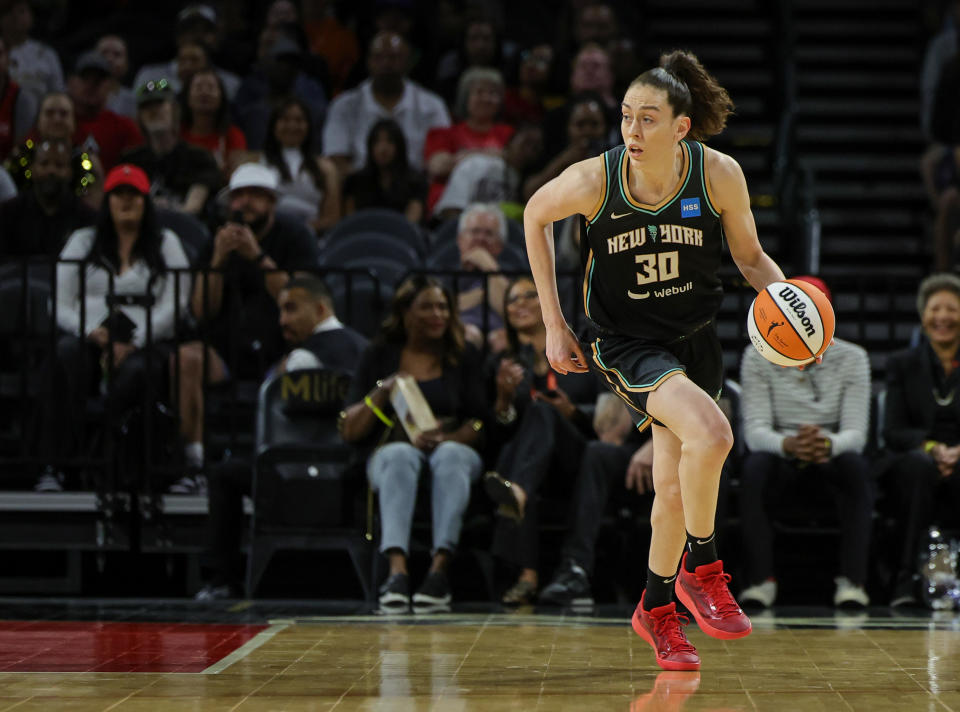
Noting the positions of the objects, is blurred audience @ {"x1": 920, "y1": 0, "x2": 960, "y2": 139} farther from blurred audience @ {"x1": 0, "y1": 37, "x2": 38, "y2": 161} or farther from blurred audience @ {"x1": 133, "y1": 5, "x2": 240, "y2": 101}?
blurred audience @ {"x1": 0, "y1": 37, "x2": 38, "y2": 161}

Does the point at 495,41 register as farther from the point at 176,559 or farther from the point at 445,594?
the point at 445,594

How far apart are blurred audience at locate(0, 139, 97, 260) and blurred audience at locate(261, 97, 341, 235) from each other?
1211 mm

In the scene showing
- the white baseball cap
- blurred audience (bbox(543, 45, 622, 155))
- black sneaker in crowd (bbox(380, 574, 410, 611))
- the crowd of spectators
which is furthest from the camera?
blurred audience (bbox(543, 45, 622, 155))

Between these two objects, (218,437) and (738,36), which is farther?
(738,36)

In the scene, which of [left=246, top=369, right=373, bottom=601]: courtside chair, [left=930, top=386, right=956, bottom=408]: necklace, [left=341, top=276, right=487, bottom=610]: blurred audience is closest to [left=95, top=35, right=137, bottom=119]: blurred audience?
[left=341, top=276, right=487, bottom=610]: blurred audience

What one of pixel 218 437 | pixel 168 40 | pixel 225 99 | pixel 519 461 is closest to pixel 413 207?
pixel 225 99

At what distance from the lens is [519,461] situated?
645 centimetres

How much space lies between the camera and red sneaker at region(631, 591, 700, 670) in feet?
14.5

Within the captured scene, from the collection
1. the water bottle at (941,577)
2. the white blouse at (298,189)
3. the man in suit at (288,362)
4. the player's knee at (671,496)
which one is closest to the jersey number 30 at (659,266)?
the player's knee at (671,496)

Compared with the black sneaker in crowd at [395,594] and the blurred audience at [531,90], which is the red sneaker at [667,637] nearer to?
the black sneaker in crowd at [395,594]

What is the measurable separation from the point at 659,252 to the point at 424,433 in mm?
2294

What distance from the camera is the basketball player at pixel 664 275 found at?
4.36 metres

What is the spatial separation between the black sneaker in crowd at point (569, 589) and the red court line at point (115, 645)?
1.39 meters

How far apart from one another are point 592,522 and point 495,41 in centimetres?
499
